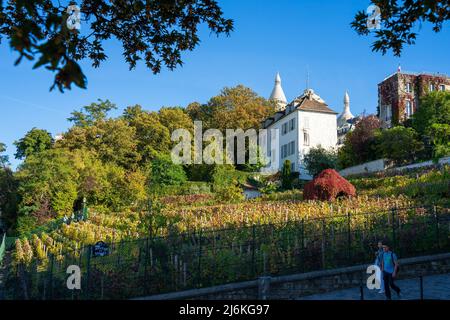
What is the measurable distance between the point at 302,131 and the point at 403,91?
12371 mm

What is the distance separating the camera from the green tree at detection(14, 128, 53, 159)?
57938 millimetres

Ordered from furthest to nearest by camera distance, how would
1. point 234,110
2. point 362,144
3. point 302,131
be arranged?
1. point 234,110
2. point 302,131
3. point 362,144

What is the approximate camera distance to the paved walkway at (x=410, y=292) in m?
11.2

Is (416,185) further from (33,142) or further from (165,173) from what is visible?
(33,142)

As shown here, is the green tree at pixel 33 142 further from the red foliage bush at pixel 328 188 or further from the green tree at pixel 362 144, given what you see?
the red foliage bush at pixel 328 188

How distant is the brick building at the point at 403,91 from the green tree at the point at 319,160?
34.8ft

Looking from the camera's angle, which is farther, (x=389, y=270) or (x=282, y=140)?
(x=282, y=140)

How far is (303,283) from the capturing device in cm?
1260

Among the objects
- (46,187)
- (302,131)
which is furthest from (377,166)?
(46,187)

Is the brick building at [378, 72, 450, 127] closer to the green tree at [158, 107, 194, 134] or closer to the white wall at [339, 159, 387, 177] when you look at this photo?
the white wall at [339, 159, 387, 177]

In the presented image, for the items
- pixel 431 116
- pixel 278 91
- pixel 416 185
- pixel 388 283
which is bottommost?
pixel 388 283

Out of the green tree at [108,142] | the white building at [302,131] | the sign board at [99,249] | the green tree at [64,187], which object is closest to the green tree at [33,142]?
the green tree at [108,142]

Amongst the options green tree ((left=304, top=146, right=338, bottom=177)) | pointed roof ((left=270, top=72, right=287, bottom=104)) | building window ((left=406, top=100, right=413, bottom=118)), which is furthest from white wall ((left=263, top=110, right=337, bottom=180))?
pointed roof ((left=270, top=72, right=287, bottom=104))

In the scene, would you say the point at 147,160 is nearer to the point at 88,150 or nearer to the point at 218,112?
the point at 88,150
